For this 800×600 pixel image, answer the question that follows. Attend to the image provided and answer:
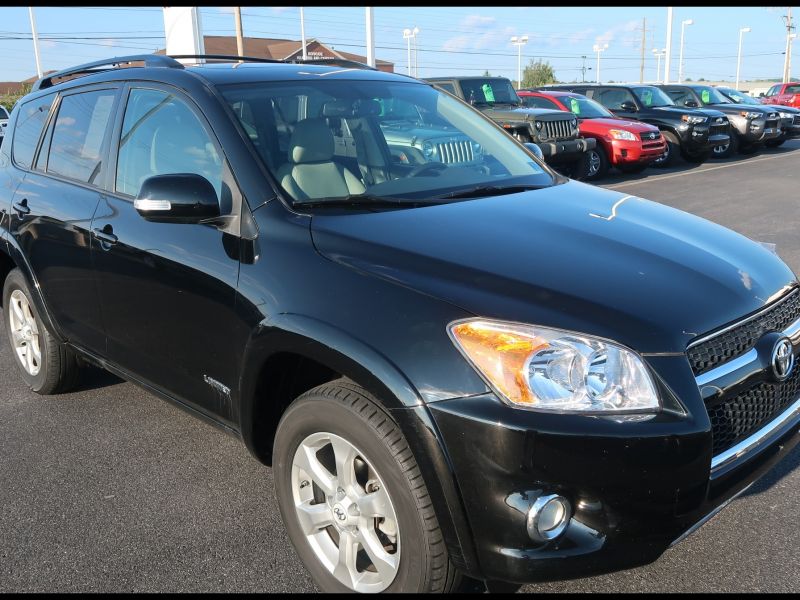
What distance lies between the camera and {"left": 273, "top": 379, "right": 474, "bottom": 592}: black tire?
223 cm

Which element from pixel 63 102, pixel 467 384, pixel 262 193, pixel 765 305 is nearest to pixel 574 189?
pixel 765 305

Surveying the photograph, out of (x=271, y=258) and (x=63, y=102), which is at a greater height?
(x=63, y=102)

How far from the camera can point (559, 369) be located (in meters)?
2.16

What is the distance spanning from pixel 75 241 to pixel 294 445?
1.82m

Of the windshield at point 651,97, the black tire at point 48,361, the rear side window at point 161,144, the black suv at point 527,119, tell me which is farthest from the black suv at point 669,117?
the rear side window at point 161,144

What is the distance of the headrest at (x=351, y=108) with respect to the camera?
3467 millimetres

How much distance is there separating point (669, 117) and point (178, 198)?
16.6 meters

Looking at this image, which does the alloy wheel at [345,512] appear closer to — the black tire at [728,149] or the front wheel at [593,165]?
the front wheel at [593,165]

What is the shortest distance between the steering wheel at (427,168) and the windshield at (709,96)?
18.9 meters

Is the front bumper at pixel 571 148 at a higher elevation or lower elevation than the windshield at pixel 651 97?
lower

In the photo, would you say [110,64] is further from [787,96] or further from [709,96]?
[787,96]

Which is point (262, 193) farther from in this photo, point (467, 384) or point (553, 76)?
point (553, 76)

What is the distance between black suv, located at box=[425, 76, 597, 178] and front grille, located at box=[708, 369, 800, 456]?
1038cm

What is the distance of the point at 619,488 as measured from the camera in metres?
2.11
